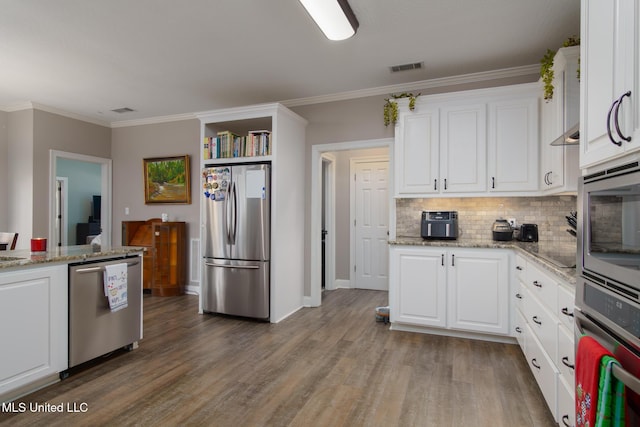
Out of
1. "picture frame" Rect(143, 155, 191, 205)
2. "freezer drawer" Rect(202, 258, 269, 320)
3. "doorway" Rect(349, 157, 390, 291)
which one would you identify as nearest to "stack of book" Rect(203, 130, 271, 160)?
"freezer drawer" Rect(202, 258, 269, 320)

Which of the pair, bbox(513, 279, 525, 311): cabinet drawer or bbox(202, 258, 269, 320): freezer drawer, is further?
bbox(202, 258, 269, 320): freezer drawer

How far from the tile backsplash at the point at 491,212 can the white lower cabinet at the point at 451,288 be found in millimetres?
634

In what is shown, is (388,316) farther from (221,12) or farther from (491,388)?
(221,12)

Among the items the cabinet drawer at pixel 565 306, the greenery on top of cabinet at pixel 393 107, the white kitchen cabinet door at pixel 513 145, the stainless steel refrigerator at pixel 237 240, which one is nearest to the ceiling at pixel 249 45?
the greenery on top of cabinet at pixel 393 107

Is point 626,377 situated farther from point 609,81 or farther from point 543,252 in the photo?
point 543,252

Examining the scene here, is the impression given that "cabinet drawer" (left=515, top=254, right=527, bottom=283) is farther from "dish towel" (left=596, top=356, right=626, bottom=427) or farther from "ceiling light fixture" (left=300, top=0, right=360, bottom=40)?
"ceiling light fixture" (left=300, top=0, right=360, bottom=40)

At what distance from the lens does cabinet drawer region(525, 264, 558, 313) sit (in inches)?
73.6

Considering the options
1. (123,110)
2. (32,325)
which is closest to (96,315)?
(32,325)

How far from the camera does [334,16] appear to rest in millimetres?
2475

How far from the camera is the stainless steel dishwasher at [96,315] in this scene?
249 centimetres

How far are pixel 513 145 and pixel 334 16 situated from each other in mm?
2052

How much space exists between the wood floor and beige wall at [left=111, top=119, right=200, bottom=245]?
233 centimetres

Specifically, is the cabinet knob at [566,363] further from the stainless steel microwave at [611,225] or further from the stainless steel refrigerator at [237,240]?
the stainless steel refrigerator at [237,240]

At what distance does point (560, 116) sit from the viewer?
2715mm
